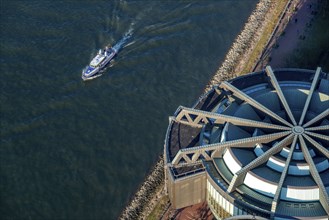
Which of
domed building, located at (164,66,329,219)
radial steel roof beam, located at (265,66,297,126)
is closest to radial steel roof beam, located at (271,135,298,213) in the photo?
domed building, located at (164,66,329,219)

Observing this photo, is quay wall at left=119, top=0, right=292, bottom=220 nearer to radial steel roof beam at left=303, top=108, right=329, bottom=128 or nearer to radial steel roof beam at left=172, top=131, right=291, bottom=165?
radial steel roof beam at left=172, top=131, right=291, bottom=165

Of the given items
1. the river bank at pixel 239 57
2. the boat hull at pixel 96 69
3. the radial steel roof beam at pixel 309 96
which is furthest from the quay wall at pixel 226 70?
the radial steel roof beam at pixel 309 96

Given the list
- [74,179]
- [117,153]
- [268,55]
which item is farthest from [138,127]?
[268,55]

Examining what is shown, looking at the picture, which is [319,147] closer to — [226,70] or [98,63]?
[226,70]

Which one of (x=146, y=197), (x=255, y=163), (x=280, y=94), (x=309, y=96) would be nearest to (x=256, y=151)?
(x=255, y=163)

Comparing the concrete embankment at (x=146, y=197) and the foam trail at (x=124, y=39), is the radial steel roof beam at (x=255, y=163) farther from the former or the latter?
the foam trail at (x=124, y=39)

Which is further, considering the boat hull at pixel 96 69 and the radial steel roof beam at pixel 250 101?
the boat hull at pixel 96 69
